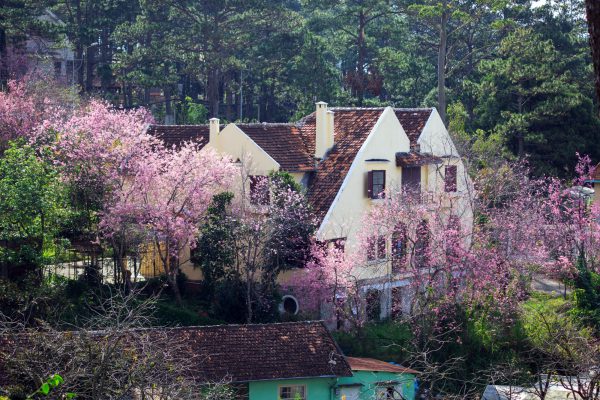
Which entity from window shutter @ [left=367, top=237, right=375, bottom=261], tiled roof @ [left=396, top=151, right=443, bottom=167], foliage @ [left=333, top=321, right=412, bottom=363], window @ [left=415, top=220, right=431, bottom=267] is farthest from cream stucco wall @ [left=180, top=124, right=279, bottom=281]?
foliage @ [left=333, top=321, right=412, bottom=363]

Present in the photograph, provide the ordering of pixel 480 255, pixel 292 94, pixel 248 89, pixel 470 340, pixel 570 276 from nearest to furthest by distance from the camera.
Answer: pixel 470 340 → pixel 480 255 → pixel 570 276 → pixel 292 94 → pixel 248 89

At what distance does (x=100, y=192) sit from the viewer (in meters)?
33.1

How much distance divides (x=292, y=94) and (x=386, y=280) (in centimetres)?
2516

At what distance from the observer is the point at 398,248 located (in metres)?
36.6

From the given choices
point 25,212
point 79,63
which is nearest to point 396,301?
point 25,212

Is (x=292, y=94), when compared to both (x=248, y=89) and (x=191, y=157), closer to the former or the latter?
(x=248, y=89)

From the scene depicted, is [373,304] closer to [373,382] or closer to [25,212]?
[373,382]

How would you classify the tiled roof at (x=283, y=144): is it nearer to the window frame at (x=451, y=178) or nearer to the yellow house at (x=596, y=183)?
A: the window frame at (x=451, y=178)

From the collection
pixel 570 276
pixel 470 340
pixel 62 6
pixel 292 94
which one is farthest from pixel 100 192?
pixel 62 6

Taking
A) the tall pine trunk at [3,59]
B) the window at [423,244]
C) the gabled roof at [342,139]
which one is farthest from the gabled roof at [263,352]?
the tall pine trunk at [3,59]

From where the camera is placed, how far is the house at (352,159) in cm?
3562

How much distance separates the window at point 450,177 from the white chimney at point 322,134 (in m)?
4.51

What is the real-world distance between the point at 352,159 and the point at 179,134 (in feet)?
22.5

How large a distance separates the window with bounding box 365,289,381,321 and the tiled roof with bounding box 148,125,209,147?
7964 millimetres
